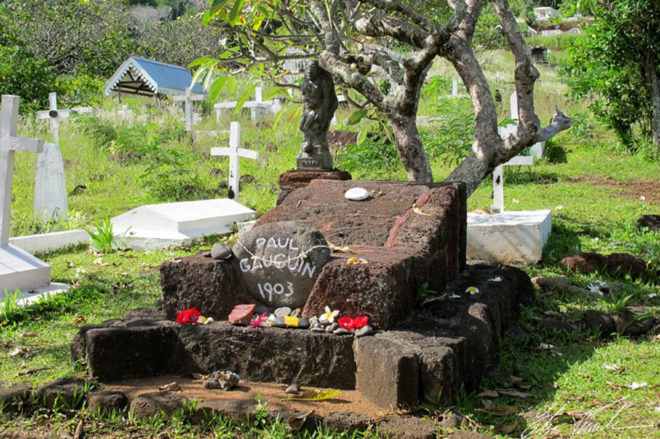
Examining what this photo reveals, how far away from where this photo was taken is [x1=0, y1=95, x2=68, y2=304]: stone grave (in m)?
5.98

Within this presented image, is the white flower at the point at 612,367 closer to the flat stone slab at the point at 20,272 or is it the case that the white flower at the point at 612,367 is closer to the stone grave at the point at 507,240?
the stone grave at the point at 507,240

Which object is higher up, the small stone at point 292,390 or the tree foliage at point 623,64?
the tree foliage at point 623,64

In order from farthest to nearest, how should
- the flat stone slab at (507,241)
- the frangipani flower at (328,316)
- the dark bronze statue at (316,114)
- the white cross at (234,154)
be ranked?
the white cross at (234,154) < the flat stone slab at (507,241) < the dark bronze statue at (316,114) < the frangipani flower at (328,316)

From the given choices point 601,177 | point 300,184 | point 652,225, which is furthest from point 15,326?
point 601,177

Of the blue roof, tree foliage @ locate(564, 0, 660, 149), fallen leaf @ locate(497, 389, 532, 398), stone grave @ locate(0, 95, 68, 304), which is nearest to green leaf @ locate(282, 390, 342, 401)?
fallen leaf @ locate(497, 389, 532, 398)

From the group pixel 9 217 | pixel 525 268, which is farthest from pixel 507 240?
pixel 9 217

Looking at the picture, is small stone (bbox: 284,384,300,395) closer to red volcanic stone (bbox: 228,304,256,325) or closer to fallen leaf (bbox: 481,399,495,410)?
red volcanic stone (bbox: 228,304,256,325)

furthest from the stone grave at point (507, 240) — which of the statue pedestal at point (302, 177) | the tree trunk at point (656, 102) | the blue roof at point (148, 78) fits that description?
the blue roof at point (148, 78)

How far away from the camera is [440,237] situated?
15.2 feet

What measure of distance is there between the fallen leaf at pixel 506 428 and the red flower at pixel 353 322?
2.80ft

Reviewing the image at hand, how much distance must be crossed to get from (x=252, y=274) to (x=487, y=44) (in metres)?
30.7

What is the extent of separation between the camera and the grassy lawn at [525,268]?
11.2 feet

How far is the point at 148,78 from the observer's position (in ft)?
56.3

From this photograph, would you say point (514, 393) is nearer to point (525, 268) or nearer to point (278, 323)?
point (278, 323)
